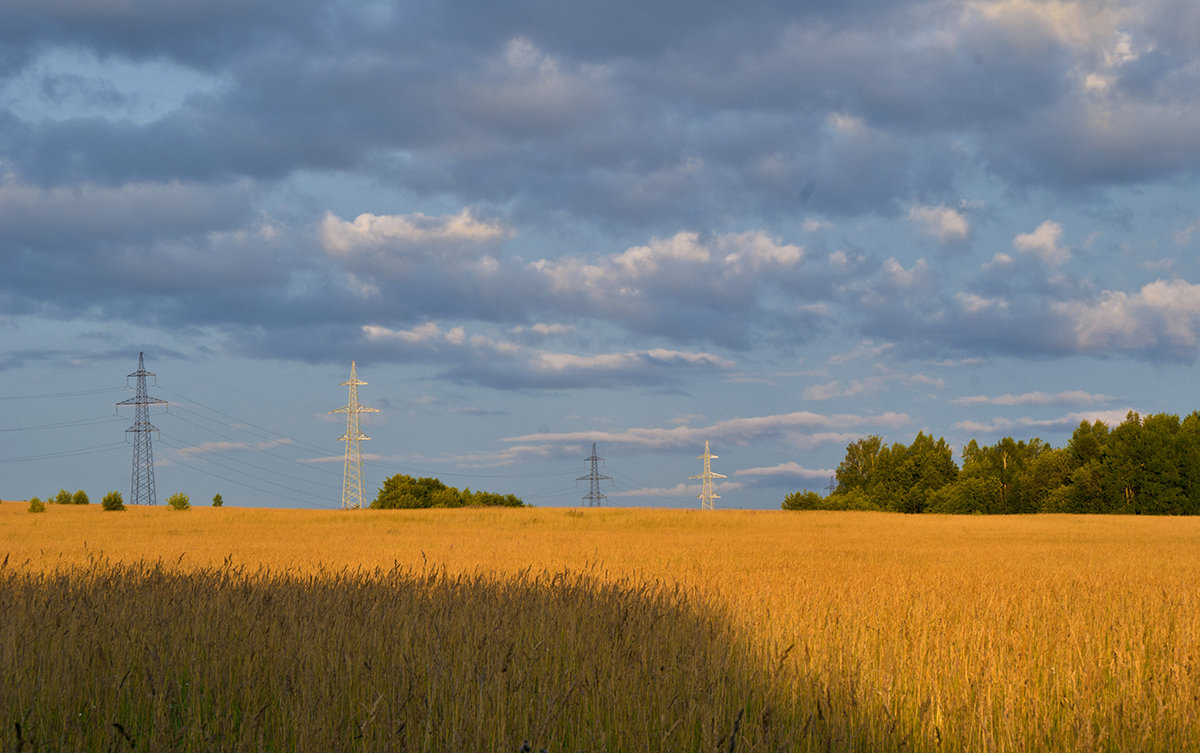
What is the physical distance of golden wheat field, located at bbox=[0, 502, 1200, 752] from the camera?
14.8ft

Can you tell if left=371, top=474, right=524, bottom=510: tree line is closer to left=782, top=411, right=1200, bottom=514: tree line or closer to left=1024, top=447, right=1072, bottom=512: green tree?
left=782, top=411, right=1200, bottom=514: tree line

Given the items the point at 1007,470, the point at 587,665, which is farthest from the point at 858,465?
the point at 587,665

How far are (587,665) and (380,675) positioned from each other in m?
1.44

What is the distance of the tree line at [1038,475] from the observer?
71000 millimetres

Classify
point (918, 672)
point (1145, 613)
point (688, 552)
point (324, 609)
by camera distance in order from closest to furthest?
1. point (918, 672)
2. point (324, 609)
3. point (1145, 613)
4. point (688, 552)

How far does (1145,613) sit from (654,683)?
8372 mm

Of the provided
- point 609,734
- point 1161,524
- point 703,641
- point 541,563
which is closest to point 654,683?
point 609,734

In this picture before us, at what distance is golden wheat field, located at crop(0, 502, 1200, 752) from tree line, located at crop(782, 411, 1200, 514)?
2812 inches

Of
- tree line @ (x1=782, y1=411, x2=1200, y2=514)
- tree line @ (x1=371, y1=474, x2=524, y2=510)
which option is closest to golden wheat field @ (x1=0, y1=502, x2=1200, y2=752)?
tree line @ (x1=371, y1=474, x2=524, y2=510)

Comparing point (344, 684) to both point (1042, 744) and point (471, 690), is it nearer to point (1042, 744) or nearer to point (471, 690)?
point (471, 690)

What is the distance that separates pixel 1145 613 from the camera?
33.7 ft

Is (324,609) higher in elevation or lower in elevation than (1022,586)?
higher

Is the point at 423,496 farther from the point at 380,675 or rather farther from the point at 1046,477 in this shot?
the point at 380,675

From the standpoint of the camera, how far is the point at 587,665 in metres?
5.59
